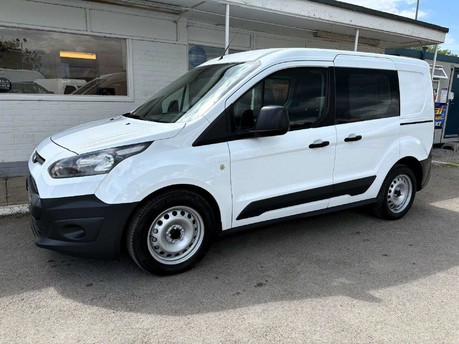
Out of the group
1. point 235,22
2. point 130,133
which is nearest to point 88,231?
point 130,133

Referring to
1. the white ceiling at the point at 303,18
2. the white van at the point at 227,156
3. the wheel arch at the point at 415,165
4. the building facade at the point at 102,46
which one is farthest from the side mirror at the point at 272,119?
the white ceiling at the point at 303,18

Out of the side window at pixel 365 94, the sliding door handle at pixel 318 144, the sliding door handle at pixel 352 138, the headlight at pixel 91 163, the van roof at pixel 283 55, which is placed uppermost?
the van roof at pixel 283 55

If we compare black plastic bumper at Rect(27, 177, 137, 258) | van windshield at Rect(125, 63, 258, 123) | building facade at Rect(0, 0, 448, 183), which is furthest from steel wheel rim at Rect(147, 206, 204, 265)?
building facade at Rect(0, 0, 448, 183)

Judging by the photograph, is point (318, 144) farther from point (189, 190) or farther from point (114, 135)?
point (114, 135)

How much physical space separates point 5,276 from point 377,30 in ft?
25.7

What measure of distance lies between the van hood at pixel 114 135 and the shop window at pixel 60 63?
3424mm

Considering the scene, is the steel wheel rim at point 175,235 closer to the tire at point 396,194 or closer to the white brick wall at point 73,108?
the tire at point 396,194

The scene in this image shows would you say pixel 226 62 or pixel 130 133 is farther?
pixel 226 62

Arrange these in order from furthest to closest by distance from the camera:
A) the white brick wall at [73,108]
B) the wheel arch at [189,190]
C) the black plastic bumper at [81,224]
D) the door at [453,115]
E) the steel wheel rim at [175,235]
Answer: the door at [453,115]
the white brick wall at [73,108]
the steel wheel rim at [175,235]
the wheel arch at [189,190]
the black plastic bumper at [81,224]

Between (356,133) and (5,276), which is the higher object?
(356,133)

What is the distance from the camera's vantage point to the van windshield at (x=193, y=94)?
355 cm

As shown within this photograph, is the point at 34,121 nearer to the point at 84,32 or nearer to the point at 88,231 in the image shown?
the point at 84,32

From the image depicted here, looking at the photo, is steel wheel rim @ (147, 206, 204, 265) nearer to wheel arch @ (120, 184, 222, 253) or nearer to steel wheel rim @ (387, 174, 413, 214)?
wheel arch @ (120, 184, 222, 253)

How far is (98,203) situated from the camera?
119 inches
